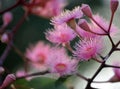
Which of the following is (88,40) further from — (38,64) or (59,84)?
(38,64)

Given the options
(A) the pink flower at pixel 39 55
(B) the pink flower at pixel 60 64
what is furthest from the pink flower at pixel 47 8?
(B) the pink flower at pixel 60 64

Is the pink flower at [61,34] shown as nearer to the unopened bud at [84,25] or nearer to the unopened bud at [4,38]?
the unopened bud at [84,25]

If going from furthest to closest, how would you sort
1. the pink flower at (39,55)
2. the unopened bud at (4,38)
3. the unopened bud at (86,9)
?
the pink flower at (39,55) < the unopened bud at (4,38) < the unopened bud at (86,9)

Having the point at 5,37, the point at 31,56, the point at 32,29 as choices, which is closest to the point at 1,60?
the point at 5,37

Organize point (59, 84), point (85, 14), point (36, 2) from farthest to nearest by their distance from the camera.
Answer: point (36, 2), point (59, 84), point (85, 14)

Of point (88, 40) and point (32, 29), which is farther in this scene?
point (32, 29)

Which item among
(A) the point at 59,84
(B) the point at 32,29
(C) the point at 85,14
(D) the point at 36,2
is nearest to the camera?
(C) the point at 85,14

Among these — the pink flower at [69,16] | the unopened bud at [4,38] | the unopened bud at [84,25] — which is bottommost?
the unopened bud at [4,38]

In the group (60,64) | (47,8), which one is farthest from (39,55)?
(60,64)
